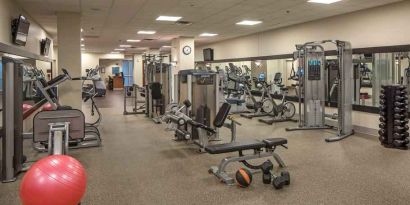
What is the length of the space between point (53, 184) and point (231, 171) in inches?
94.7

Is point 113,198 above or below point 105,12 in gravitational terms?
below

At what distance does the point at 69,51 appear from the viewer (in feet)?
24.5

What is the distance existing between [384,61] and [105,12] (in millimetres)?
5987

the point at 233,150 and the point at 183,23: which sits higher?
the point at 183,23

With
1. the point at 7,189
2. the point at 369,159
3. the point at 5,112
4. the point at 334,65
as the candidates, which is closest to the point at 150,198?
the point at 7,189

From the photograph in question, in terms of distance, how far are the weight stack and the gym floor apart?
22 cm

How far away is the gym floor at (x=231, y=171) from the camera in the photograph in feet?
11.0

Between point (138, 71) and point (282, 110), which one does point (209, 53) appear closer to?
point (282, 110)

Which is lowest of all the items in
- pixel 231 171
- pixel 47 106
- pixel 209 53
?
pixel 231 171

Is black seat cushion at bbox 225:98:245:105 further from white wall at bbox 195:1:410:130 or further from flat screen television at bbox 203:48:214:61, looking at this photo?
flat screen television at bbox 203:48:214:61

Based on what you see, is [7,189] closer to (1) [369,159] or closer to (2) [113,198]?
(2) [113,198]

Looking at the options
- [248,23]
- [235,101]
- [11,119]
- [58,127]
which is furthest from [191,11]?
[11,119]

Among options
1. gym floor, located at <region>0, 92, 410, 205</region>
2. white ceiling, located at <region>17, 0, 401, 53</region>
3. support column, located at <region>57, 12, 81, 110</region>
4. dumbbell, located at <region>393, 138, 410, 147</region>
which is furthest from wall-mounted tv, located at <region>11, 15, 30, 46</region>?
dumbbell, located at <region>393, 138, 410, 147</region>

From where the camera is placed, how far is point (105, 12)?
7.43m
